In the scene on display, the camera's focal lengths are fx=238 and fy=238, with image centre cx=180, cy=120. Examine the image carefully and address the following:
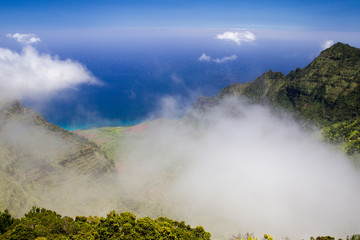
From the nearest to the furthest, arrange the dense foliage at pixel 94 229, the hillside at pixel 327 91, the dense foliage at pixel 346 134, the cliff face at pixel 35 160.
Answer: the dense foliage at pixel 94 229 < the cliff face at pixel 35 160 < the dense foliage at pixel 346 134 < the hillside at pixel 327 91

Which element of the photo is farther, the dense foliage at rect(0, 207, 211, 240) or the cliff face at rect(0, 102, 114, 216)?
the cliff face at rect(0, 102, 114, 216)

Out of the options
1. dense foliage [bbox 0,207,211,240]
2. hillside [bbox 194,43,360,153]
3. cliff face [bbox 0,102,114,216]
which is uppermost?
hillside [bbox 194,43,360,153]

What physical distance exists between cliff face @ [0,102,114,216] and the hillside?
256 feet

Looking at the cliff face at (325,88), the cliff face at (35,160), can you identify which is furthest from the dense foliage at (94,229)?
the cliff face at (325,88)

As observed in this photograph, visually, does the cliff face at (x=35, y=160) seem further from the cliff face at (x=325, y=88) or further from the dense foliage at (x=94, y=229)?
the cliff face at (x=325, y=88)

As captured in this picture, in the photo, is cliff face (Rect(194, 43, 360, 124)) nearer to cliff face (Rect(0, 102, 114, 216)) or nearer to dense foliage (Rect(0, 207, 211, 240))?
dense foliage (Rect(0, 207, 211, 240))

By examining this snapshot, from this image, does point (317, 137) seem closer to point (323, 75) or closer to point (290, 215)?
point (323, 75)

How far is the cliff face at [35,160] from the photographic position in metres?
52.1

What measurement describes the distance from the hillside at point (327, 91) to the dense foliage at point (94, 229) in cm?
6705

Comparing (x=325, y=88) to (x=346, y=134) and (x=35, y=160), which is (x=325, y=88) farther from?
Answer: (x=35, y=160)

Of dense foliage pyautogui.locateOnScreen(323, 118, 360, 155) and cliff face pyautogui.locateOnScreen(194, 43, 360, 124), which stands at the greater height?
cliff face pyautogui.locateOnScreen(194, 43, 360, 124)

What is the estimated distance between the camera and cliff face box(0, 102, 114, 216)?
5206 cm

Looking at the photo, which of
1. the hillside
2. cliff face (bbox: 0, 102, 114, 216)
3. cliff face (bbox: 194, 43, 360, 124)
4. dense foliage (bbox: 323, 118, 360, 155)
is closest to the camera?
cliff face (bbox: 0, 102, 114, 216)

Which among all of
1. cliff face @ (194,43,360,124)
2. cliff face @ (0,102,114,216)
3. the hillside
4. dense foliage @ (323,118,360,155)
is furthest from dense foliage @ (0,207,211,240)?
cliff face @ (194,43,360,124)
